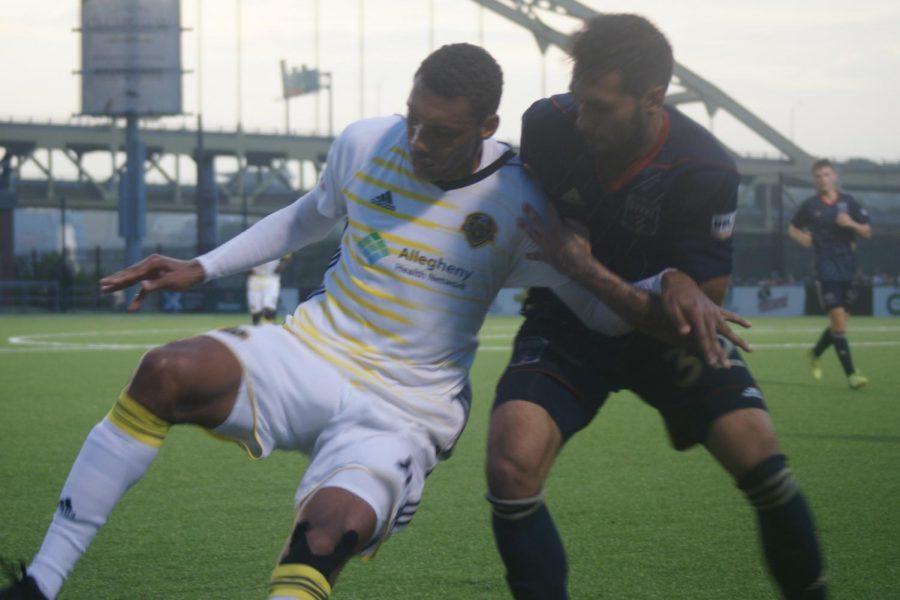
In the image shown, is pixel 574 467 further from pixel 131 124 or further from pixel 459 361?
pixel 131 124

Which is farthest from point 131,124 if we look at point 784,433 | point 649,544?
point 649,544

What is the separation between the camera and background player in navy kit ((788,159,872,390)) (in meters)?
14.2

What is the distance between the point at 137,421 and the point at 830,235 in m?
12.0

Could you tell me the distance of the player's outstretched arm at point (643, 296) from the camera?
153 inches

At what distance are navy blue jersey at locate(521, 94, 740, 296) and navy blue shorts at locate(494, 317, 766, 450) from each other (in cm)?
25

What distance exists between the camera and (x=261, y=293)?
23594mm

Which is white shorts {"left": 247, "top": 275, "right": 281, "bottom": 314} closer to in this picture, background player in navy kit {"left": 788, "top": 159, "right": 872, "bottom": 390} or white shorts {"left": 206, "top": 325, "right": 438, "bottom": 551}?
background player in navy kit {"left": 788, "top": 159, "right": 872, "bottom": 390}

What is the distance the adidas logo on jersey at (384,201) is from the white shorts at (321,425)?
471 millimetres

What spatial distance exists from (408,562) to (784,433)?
16.3ft

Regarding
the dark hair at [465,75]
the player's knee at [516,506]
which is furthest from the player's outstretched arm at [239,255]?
the player's knee at [516,506]

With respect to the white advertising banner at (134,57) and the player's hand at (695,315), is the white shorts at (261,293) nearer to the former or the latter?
the player's hand at (695,315)

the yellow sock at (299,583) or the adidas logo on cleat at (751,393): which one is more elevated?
the adidas logo on cleat at (751,393)

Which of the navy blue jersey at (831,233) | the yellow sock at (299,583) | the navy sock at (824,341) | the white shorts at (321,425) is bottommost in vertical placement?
the navy sock at (824,341)

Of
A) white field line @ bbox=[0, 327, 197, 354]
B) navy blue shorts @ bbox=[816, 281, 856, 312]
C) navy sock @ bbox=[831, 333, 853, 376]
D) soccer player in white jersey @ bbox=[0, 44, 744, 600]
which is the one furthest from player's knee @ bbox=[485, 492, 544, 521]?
white field line @ bbox=[0, 327, 197, 354]
